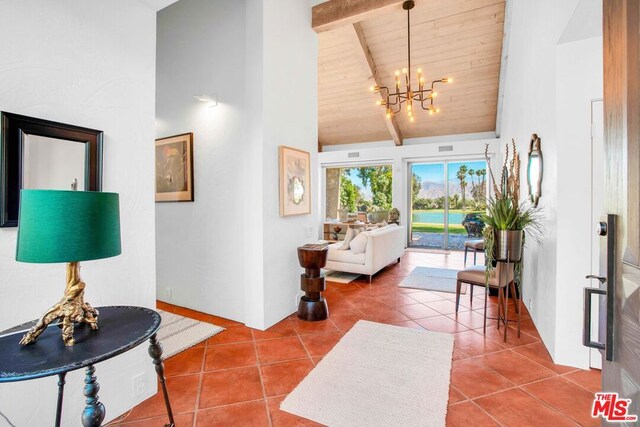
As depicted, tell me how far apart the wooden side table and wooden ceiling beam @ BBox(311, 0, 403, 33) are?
111 inches

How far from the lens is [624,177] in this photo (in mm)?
873

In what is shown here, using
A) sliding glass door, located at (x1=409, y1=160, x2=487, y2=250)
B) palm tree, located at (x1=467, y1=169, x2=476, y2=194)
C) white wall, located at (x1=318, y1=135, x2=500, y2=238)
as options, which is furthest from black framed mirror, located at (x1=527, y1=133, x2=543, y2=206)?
palm tree, located at (x1=467, y1=169, x2=476, y2=194)

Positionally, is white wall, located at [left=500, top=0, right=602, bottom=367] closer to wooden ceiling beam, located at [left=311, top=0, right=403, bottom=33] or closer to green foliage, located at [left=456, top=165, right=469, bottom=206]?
wooden ceiling beam, located at [left=311, top=0, right=403, bottom=33]

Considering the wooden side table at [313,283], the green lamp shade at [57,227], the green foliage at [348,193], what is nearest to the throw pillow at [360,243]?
the wooden side table at [313,283]

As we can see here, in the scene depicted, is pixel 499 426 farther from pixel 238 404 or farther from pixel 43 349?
pixel 43 349

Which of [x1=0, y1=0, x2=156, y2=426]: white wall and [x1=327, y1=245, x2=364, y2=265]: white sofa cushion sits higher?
[x1=0, y1=0, x2=156, y2=426]: white wall

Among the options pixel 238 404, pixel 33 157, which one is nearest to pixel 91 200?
pixel 33 157

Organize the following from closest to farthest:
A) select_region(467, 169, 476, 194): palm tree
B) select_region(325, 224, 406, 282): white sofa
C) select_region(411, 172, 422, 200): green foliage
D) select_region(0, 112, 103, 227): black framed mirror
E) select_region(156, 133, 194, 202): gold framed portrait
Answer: select_region(0, 112, 103, 227): black framed mirror → select_region(156, 133, 194, 202): gold framed portrait → select_region(325, 224, 406, 282): white sofa → select_region(467, 169, 476, 194): palm tree → select_region(411, 172, 422, 200): green foliage

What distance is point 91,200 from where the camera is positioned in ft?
4.07

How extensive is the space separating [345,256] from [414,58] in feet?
13.5

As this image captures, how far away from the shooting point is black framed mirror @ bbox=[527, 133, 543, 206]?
117 inches

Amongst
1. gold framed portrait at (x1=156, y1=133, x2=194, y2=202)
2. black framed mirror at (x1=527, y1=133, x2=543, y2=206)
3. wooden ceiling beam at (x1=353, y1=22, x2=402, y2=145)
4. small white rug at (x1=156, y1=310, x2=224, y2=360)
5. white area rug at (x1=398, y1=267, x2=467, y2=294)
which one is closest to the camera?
small white rug at (x1=156, y1=310, x2=224, y2=360)

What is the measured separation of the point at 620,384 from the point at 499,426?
3.81 feet

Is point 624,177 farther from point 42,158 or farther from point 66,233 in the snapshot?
point 42,158
